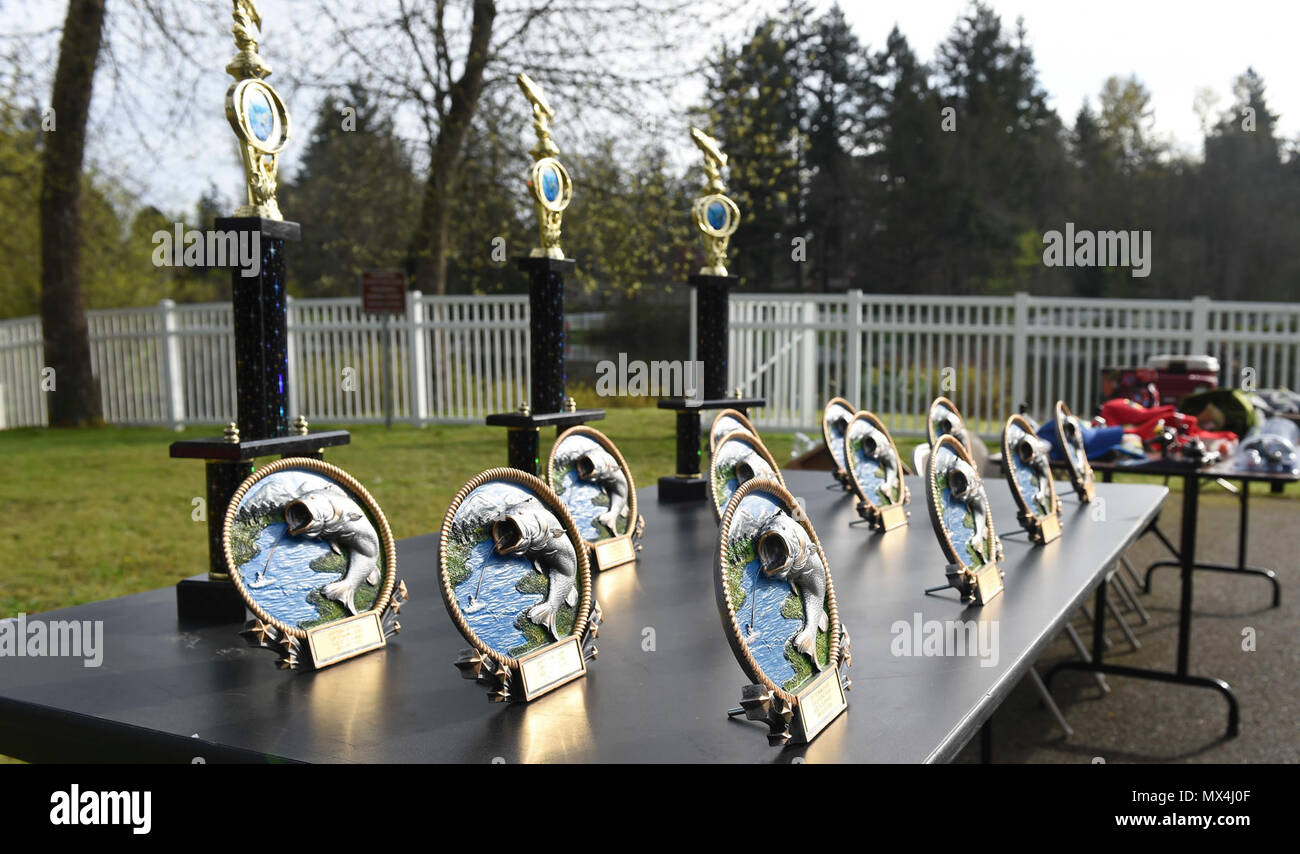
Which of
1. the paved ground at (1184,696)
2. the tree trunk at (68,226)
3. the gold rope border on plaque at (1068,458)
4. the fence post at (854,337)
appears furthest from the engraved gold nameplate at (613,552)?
the tree trunk at (68,226)

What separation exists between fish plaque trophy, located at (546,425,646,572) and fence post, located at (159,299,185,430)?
11458mm

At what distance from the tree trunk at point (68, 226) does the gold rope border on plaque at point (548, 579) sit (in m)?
11.0

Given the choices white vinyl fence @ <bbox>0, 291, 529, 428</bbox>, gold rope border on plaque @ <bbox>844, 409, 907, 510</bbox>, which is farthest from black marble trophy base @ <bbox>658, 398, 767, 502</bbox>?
white vinyl fence @ <bbox>0, 291, 529, 428</bbox>

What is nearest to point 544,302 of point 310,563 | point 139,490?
point 310,563

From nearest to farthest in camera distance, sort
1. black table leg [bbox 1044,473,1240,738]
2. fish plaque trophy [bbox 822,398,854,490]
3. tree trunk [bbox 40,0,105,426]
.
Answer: fish plaque trophy [bbox 822,398,854,490]
black table leg [bbox 1044,473,1240,738]
tree trunk [bbox 40,0,105,426]

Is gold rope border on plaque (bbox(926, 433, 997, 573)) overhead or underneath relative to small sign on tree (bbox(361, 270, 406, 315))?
underneath

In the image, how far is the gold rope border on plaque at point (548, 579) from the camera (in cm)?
127

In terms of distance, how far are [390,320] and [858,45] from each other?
2495cm

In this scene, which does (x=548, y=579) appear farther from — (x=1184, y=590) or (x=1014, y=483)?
(x=1184, y=590)

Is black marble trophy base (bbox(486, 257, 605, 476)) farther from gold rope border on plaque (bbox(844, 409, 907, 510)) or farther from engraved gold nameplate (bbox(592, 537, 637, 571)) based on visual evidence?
gold rope border on plaque (bbox(844, 409, 907, 510))

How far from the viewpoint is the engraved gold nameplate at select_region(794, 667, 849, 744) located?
3.67 feet

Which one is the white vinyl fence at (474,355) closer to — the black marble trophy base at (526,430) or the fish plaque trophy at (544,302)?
the fish plaque trophy at (544,302)

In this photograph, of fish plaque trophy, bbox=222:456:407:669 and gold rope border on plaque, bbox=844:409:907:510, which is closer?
fish plaque trophy, bbox=222:456:407:669
